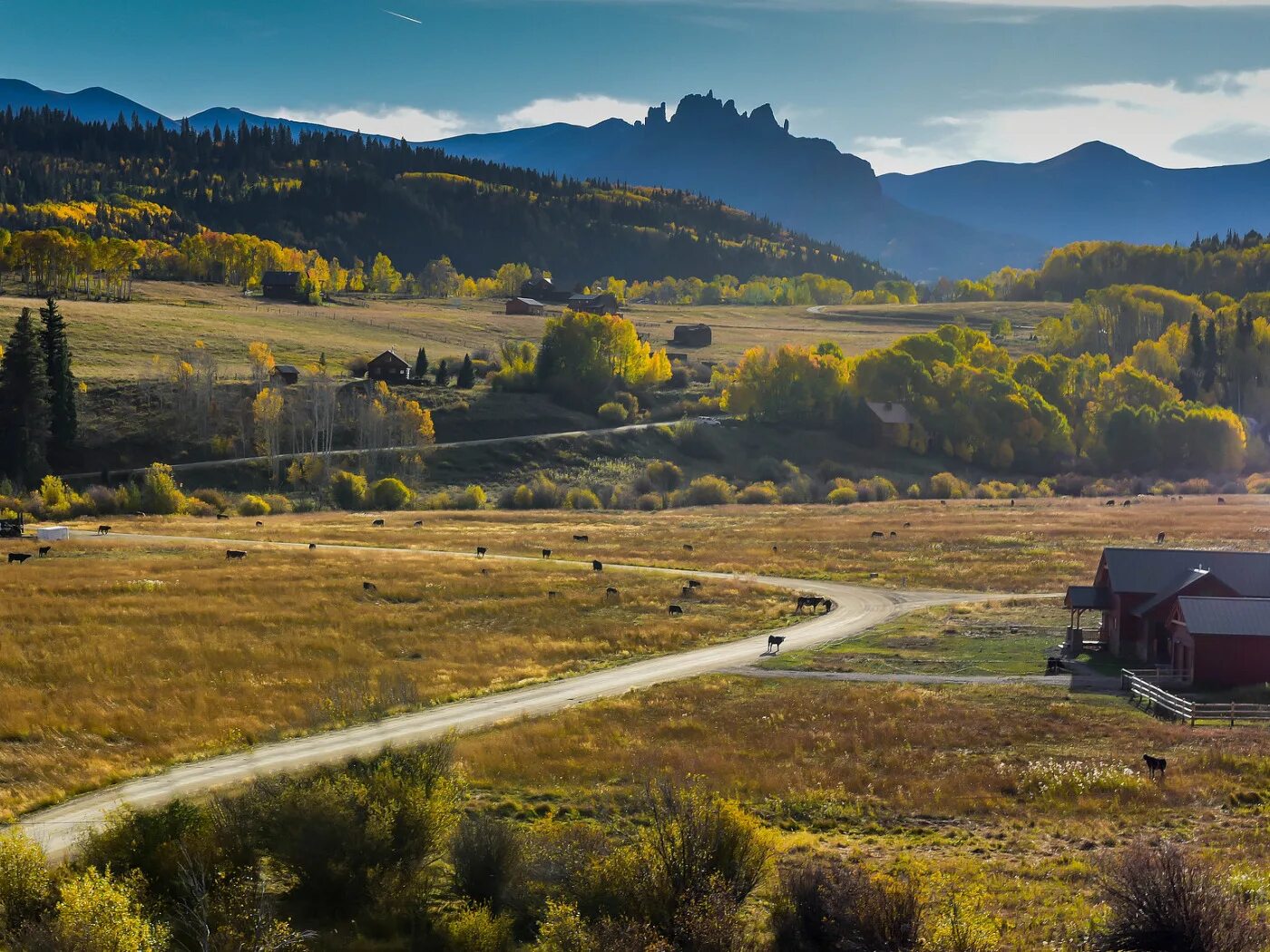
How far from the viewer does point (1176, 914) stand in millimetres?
16328

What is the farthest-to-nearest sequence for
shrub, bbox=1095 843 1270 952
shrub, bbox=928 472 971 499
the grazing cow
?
1. shrub, bbox=928 472 971 499
2. the grazing cow
3. shrub, bbox=1095 843 1270 952

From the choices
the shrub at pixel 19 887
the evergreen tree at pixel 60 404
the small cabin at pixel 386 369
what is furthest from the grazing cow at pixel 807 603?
the small cabin at pixel 386 369

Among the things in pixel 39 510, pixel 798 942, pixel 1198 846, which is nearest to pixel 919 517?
pixel 39 510

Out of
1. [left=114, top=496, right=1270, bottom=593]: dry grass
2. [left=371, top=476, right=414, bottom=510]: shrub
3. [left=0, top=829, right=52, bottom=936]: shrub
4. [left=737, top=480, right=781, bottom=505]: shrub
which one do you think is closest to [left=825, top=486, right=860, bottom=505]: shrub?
[left=737, top=480, right=781, bottom=505]: shrub

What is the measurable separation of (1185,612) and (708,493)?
2947 inches

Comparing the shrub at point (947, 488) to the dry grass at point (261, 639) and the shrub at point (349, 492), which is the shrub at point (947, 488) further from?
the dry grass at point (261, 639)

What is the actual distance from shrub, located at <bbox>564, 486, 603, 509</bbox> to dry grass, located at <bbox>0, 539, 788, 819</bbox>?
41.2 metres

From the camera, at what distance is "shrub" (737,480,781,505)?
374 ft

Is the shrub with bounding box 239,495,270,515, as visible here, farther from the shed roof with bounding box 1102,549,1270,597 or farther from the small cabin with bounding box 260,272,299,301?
the small cabin with bounding box 260,272,299,301

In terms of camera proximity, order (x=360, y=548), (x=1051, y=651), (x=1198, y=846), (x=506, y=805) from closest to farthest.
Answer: (x=1198, y=846)
(x=506, y=805)
(x=1051, y=651)
(x=360, y=548)

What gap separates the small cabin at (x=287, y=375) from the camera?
122 m

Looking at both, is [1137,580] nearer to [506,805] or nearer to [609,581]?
[609,581]

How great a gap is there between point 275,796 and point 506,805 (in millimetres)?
6455

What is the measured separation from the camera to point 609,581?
6153 cm
